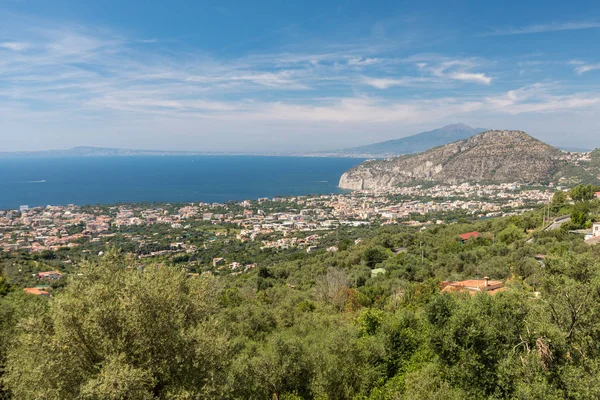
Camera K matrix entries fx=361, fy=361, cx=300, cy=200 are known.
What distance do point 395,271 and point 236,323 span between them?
1290 centimetres

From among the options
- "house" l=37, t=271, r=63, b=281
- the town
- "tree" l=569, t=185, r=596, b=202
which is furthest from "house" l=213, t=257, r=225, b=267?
"tree" l=569, t=185, r=596, b=202

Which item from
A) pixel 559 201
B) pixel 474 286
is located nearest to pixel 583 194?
pixel 559 201

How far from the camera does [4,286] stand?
62.7 feet

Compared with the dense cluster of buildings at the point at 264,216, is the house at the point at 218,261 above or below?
below

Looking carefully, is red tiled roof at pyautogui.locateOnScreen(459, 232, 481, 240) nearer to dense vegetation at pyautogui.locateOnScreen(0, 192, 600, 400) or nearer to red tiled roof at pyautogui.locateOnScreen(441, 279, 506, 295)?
red tiled roof at pyautogui.locateOnScreen(441, 279, 506, 295)

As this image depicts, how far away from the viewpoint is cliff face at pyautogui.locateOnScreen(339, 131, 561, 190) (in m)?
98.6

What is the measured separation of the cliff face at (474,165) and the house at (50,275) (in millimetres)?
102774

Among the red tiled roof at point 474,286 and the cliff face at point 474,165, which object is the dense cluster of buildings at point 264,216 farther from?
the red tiled roof at point 474,286

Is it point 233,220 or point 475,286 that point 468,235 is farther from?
point 233,220

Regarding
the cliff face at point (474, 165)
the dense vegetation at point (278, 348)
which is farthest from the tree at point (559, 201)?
the cliff face at point (474, 165)

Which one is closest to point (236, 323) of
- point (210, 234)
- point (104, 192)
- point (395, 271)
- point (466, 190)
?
point (395, 271)

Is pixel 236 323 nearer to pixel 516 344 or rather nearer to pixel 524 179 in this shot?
pixel 516 344

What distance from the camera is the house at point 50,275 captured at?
31.2m

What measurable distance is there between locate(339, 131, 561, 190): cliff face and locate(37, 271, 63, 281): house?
337ft
